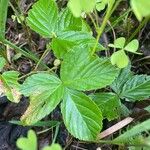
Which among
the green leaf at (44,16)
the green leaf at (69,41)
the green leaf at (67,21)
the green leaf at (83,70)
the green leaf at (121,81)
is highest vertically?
the green leaf at (44,16)

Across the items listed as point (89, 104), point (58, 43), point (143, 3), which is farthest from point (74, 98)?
point (143, 3)

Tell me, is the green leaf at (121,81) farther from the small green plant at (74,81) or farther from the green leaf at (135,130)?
the green leaf at (135,130)

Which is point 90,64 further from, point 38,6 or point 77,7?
point 77,7

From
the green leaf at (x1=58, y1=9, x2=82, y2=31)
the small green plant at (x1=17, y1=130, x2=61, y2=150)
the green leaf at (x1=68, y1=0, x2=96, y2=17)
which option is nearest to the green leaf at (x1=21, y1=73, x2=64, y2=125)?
the green leaf at (x1=58, y1=9, x2=82, y2=31)

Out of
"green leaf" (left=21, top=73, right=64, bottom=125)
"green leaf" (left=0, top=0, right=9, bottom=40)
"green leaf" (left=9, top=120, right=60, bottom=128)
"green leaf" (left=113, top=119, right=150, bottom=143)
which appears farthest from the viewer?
"green leaf" (left=9, top=120, right=60, bottom=128)

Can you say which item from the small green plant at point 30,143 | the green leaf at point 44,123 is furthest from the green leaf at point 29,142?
the green leaf at point 44,123

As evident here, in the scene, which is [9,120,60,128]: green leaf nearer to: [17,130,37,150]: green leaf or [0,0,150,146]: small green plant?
[0,0,150,146]: small green plant
